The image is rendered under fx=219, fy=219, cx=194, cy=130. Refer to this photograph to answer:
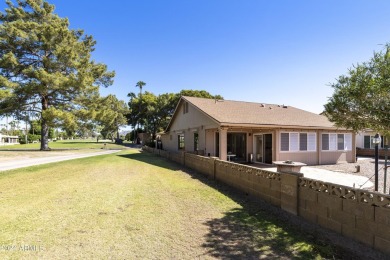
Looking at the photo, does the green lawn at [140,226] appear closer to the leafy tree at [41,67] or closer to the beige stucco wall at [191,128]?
the beige stucco wall at [191,128]

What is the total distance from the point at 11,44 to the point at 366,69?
32.1m

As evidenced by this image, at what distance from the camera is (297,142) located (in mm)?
15055

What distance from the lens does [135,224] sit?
5004 mm

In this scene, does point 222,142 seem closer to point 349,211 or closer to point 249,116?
point 249,116

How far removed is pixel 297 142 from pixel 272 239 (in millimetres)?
12064

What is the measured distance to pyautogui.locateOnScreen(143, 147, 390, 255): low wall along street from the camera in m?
3.81

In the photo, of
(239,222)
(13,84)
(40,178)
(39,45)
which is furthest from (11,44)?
(239,222)

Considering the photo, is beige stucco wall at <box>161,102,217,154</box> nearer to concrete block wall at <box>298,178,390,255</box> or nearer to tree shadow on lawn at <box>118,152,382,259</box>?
tree shadow on lawn at <box>118,152,382,259</box>

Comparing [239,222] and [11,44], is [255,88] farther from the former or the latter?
[11,44]

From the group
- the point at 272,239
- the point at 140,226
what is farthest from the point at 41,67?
the point at 272,239

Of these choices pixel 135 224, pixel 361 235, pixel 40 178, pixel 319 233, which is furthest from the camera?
pixel 40 178

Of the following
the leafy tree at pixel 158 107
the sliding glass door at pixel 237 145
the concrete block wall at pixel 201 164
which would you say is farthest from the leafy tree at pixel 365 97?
the leafy tree at pixel 158 107

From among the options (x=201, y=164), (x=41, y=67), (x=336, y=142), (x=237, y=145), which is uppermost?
(x=41, y=67)

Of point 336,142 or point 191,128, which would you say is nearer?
point 336,142
